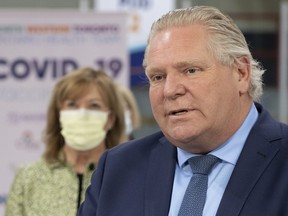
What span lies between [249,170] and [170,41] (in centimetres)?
42

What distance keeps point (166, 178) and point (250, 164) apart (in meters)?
0.25

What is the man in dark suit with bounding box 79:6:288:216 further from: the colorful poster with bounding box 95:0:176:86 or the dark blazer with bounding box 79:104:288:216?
the colorful poster with bounding box 95:0:176:86

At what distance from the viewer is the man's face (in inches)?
80.5

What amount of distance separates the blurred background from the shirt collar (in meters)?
3.07

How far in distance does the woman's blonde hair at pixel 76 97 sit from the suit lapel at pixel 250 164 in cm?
166

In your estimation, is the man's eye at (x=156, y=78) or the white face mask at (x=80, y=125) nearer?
the man's eye at (x=156, y=78)

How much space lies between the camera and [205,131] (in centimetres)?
208

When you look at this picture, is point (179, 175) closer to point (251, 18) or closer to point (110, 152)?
point (110, 152)

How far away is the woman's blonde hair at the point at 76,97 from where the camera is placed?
12.2 feet

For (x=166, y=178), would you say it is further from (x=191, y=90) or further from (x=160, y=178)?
(x=191, y=90)

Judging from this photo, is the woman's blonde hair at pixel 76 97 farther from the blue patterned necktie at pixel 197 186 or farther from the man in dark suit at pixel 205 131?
the blue patterned necktie at pixel 197 186

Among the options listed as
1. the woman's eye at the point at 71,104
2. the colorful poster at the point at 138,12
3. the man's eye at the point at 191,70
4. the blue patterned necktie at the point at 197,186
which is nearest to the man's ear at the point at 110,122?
the woman's eye at the point at 71,104

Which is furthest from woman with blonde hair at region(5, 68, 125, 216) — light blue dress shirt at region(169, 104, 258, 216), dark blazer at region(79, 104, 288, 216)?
light blue dress shirt at region(169, 104, 258, 216)

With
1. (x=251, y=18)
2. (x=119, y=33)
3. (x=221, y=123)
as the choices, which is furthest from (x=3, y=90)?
(x=251, y=18)
